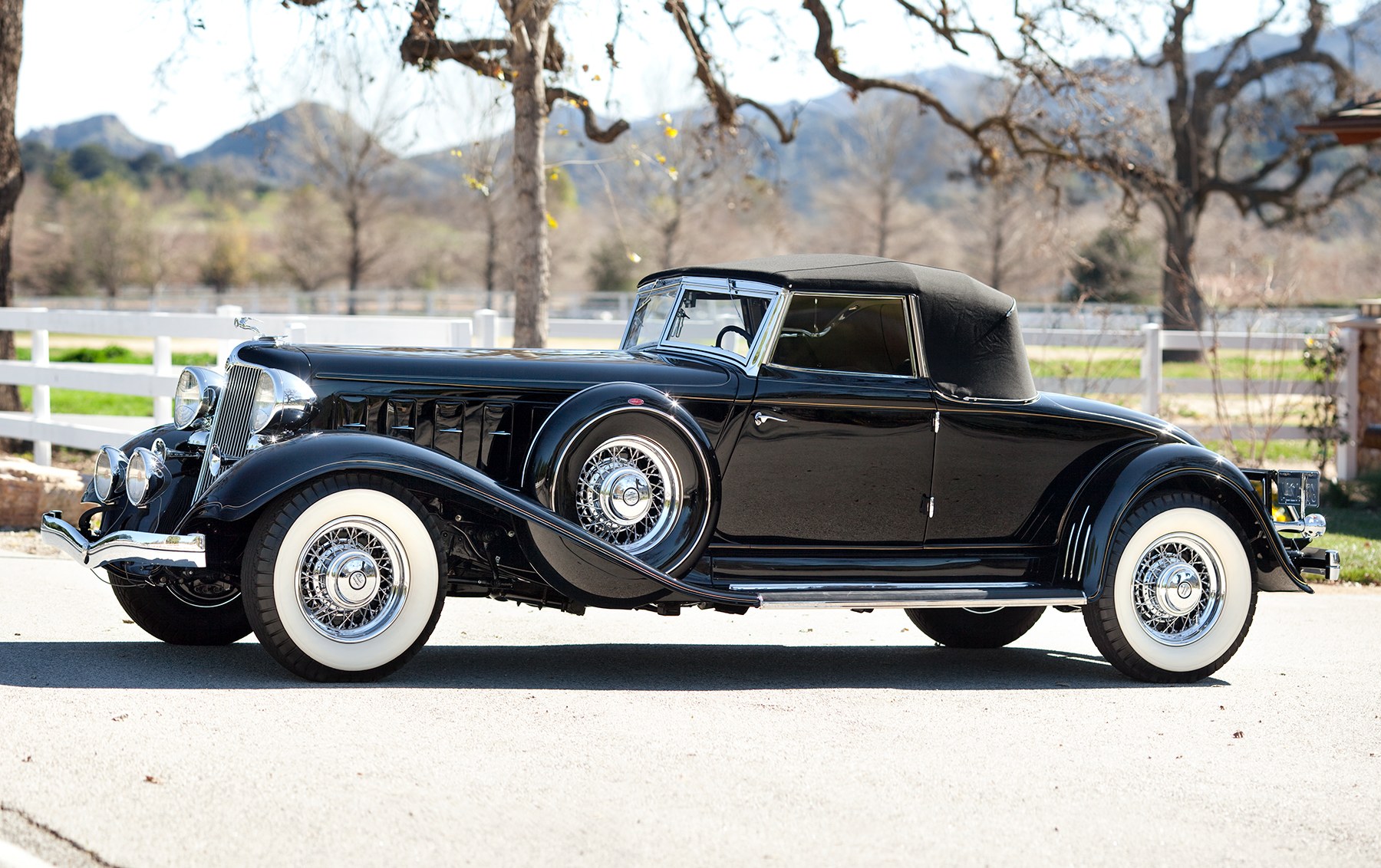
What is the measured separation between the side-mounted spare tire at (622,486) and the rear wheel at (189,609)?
5.00ft

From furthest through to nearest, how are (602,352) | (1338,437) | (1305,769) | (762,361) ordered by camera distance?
(1338,437)
(602,352)
(762,361)
(1305,769)

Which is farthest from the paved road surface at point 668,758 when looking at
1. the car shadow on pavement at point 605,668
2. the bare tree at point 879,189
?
the bare tree at point 879,189

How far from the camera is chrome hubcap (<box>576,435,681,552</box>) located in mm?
5602

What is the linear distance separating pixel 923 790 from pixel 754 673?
193 centimetres

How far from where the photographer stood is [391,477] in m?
5.31

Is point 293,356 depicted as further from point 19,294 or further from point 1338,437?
point 19,294

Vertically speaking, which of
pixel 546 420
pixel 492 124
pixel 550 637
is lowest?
pixel 550 637

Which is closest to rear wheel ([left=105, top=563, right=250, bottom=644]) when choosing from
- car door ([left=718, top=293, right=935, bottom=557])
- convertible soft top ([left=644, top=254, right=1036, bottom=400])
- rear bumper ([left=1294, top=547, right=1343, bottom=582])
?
car door ([left=718, top=293, right=935, bottom=557])

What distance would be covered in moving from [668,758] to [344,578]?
1.53 metres

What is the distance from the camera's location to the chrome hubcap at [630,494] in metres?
5.60

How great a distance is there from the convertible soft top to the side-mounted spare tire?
97cm

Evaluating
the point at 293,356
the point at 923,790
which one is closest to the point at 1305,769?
the point at 923,790

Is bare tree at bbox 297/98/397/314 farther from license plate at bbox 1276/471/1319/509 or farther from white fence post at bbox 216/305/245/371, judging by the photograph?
license plate at bbox 1276/471/1319/509

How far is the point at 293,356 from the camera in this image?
5641mm
